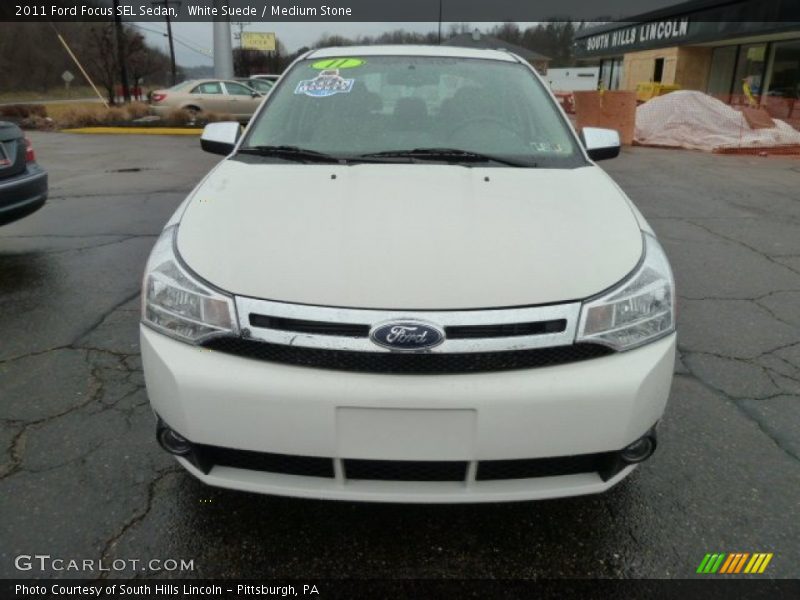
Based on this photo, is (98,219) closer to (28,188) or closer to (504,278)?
(28,188)

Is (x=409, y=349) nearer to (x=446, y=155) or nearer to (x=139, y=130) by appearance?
(x=446, y=155)

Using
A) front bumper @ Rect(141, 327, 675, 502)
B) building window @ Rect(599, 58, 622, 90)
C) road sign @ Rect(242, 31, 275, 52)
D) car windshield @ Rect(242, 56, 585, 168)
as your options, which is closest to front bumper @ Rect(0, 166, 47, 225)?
car windshield @ Rect(242, 56, 585, 168)

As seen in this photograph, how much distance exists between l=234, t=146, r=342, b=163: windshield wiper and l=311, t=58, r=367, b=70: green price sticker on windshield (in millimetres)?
777

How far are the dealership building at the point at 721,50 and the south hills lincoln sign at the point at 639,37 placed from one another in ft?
0.13

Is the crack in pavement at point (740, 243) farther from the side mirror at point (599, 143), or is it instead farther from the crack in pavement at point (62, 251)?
the crack in pavement at point (62, 251)

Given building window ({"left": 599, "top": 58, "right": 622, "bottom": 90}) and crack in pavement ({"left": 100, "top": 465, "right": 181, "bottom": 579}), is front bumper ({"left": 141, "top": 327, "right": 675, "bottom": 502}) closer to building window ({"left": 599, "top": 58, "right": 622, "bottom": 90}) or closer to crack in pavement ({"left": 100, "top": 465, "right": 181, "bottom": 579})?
crack in pavement ({"left": 100, "top": 465, "right": 181, "bottom": 579})

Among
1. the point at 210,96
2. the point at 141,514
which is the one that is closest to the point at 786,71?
the point at 210,96

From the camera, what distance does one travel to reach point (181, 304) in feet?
5.87

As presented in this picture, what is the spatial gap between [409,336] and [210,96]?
18.9 metres

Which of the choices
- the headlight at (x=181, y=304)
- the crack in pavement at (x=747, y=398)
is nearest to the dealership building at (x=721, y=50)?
the crack in pavement at (x=747, y=398)

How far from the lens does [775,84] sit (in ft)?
65.3

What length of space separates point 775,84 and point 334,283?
2338 centimetres

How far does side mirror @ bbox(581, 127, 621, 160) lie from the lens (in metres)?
3.12

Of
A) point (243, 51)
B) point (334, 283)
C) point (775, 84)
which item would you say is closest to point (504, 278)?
point (334, 283)
